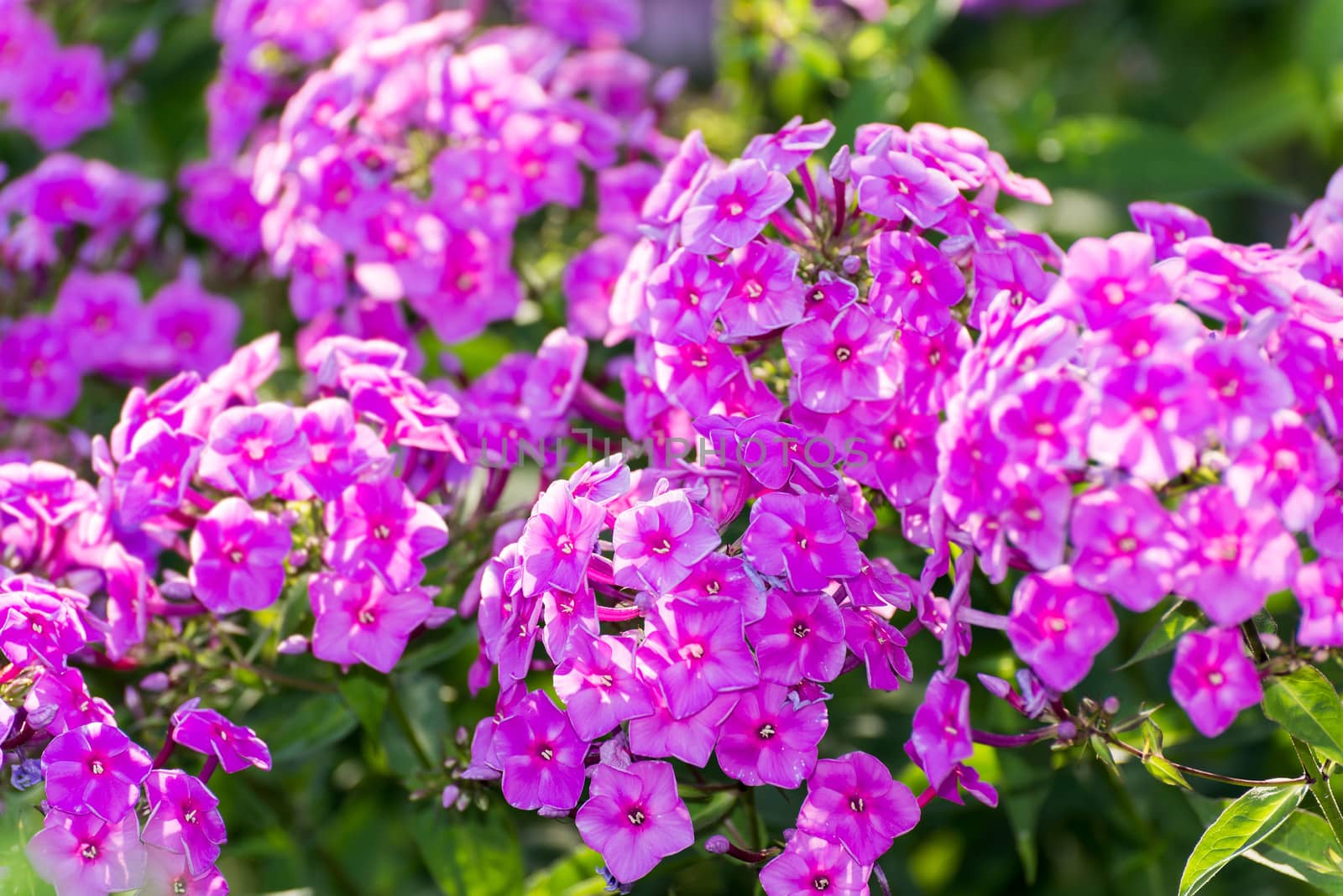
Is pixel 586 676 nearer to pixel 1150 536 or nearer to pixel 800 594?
pixel 800 594

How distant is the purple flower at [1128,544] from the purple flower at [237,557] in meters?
1.00

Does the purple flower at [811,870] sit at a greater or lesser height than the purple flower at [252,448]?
lesser

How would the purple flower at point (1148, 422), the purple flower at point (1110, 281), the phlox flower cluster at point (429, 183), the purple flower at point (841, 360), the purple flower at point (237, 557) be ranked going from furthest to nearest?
the phlox flower cluster at point (429, 183) → the purple flower at point (237, 557) → the purple flower at point (841, 360) → the purple flower at point (1110, 281) → the purple flower at point (1148, 422)

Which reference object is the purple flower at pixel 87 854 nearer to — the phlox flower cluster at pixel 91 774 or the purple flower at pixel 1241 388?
the phlox flower cluster at pixel 91 774

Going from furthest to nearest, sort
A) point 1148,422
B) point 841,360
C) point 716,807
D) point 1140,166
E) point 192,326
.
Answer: point 1140,166, point 192,326, point 716,807, point 841,360, point 1148,422

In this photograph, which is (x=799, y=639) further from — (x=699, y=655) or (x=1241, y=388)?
(x=1241, y=388)

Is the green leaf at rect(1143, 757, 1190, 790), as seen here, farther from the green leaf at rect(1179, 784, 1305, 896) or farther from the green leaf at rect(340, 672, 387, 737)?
the green leaf at rect(340, 672, 387, 737)

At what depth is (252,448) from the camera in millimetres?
1674

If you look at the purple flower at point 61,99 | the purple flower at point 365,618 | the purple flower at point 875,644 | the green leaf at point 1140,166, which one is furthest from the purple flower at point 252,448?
the green leaf at point 1140,166

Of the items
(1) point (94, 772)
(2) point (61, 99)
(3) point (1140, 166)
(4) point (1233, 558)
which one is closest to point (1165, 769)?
(4) point (1233, 558)

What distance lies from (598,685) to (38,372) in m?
1.41

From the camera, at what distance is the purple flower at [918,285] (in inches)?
61.5

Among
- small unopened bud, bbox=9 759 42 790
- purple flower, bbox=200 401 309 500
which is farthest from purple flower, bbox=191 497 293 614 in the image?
small unopened bud, bbox=9 759 42 790

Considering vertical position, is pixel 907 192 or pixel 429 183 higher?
pixel 907 192
